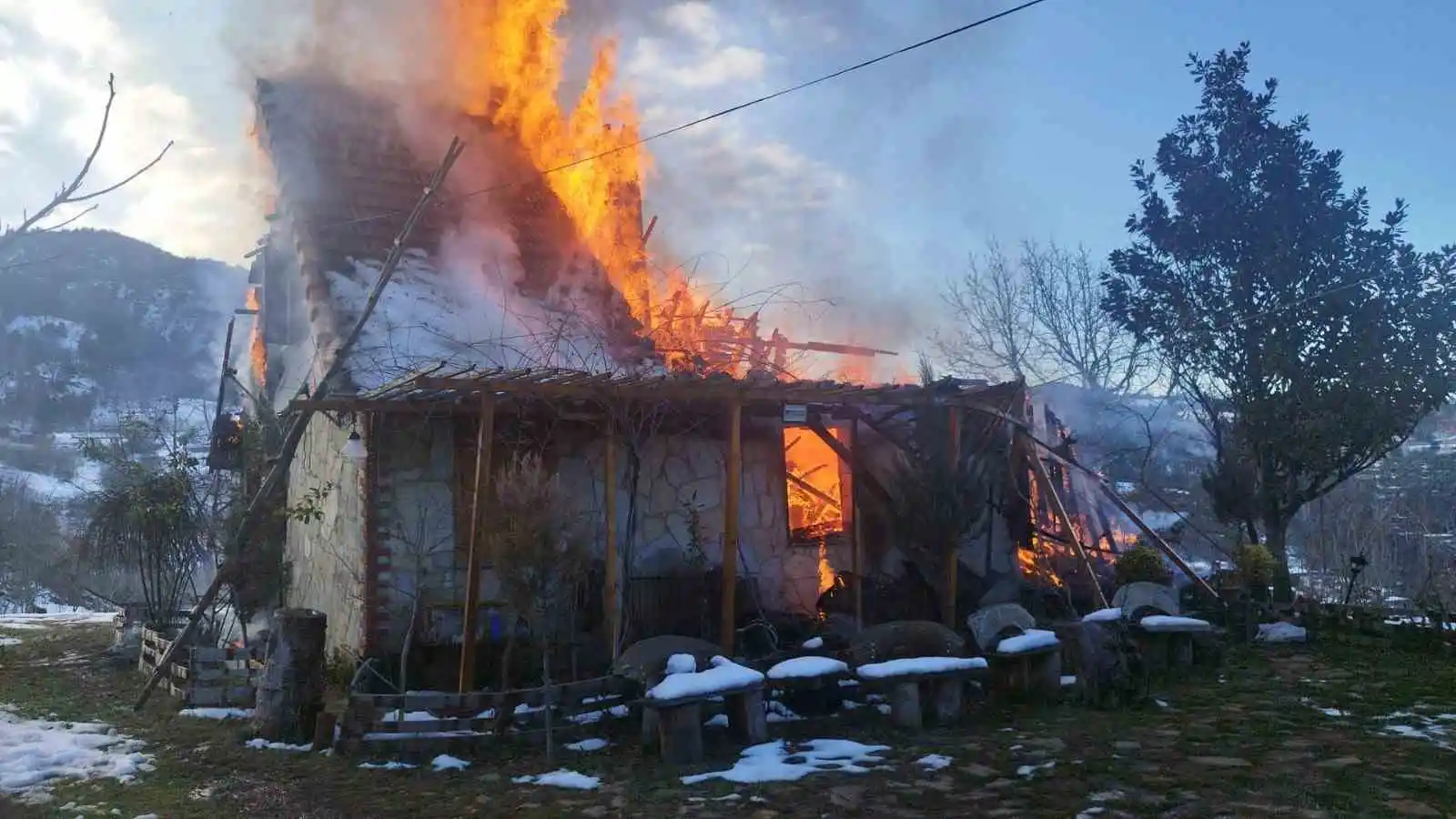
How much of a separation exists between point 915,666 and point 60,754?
23.1 feet

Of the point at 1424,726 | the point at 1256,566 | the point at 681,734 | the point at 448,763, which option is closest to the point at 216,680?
the point at 448,763

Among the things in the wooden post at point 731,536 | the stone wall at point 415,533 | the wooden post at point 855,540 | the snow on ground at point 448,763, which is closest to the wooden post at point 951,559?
the wooden post at point 855,540

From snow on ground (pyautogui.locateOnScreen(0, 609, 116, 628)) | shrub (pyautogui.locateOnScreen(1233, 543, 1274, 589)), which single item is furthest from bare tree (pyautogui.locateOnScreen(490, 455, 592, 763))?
snow on ground (pyautogui.locateOnScreen(0, 609, 116, 628))

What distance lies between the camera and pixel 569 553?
8.36 metres

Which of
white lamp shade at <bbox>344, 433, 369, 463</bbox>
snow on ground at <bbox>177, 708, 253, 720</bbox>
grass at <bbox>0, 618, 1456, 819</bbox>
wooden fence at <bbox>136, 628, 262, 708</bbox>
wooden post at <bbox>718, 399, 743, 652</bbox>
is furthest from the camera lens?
wooden post at <bbox>718, 399, 743, 652</bbox>

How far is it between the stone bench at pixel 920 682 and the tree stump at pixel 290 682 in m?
4.70

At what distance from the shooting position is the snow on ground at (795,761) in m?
6.80

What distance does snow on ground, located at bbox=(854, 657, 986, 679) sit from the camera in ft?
26.0

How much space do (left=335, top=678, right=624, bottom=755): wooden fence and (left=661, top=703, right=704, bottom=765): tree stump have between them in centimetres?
94

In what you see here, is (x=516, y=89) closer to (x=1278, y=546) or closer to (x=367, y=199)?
(x=367, y=199)

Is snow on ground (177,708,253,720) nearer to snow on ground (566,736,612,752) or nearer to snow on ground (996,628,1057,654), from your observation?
snow on ground (566,736,612,752)

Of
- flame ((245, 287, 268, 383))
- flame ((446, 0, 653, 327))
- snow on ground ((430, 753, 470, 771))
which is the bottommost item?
snow on ground ((430, 753, 470, 771))

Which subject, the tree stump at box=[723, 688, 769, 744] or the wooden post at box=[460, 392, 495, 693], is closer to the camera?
the tree stump at box=[723, 688, 769, 744]

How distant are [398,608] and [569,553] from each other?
8.81ft
